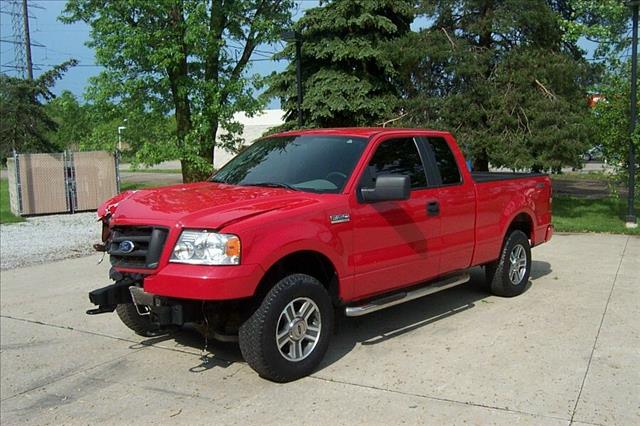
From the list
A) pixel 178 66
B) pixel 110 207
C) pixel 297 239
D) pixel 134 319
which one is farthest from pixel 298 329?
pixel 178 66

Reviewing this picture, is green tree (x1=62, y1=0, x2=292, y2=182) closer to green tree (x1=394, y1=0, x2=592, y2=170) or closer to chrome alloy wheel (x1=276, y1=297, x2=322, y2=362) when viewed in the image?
green tree (x1=394, y1=0, x2=592, y2=170)

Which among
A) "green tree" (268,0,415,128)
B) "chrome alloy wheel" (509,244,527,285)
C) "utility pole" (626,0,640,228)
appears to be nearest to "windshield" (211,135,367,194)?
"chrome alloy wheel" (509,244,527,285)

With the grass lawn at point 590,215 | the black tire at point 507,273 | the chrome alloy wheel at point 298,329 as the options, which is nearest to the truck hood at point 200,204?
A: the chrome alloy wheel at point 298,329

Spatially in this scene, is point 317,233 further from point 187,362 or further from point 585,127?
point 585,127

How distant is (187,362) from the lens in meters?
5.26

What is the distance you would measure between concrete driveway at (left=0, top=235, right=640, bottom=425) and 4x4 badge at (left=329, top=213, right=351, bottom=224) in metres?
1.18

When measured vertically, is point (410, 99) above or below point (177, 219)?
above

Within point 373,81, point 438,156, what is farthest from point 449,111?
point 438,156

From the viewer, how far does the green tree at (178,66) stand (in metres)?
12.2

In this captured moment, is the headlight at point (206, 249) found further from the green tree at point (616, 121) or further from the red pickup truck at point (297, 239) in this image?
the green tree at point (616, 121)

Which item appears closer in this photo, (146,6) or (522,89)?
(146,6)

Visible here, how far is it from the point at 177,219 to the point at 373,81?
13.6 metres

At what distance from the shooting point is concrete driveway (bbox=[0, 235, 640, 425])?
422 centimetres

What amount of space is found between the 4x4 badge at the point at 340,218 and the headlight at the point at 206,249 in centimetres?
93
